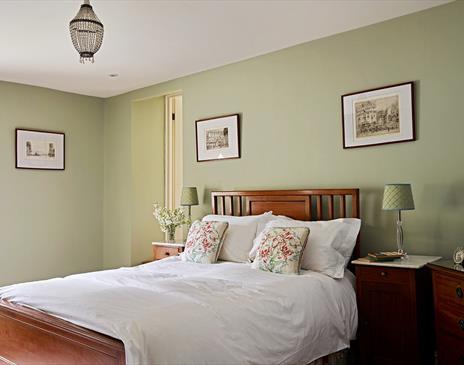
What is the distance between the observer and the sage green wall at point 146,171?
5996 millimetres

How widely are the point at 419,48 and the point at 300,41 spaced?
1070mm

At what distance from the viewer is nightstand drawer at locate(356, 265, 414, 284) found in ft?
10.2

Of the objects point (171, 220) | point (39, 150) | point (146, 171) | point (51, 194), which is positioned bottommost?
point (171, 220)

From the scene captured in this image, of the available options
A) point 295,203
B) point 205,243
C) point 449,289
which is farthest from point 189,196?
A: point 449,289

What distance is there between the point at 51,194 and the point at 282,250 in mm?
3498

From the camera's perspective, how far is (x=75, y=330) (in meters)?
2.36

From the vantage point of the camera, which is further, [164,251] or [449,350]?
[164,251]

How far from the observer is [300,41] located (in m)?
4.25

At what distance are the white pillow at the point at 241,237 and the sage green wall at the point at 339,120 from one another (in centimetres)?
48

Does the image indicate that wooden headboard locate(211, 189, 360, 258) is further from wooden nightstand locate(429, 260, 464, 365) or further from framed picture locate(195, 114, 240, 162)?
wooden nightstand locate(429, 260, 464, 365)

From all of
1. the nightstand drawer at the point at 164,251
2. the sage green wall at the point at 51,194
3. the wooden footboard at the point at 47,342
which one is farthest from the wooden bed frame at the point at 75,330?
the sage green wall at the point at 51,194

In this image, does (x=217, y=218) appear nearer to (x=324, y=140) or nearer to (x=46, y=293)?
(x=324, y=140)

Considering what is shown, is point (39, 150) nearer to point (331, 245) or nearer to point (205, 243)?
point (205, 243)

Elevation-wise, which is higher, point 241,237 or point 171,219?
point 171,219
